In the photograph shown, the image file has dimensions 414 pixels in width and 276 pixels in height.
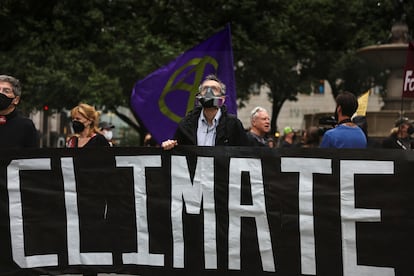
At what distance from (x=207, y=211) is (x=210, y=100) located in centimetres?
83

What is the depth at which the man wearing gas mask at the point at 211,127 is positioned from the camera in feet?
18.5

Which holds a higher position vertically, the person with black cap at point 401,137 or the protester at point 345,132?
the protester at point 345,132

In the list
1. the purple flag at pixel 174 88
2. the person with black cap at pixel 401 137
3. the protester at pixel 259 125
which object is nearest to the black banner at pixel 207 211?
the protester at pixel 259 125

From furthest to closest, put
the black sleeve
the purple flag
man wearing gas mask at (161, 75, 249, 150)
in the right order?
the purple flag
the black sleeve
man wearing gas mask at (161, 75, 249, 150)

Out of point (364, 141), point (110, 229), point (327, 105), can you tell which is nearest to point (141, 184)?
point (110, 229)

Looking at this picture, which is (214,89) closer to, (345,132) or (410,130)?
(345,132)

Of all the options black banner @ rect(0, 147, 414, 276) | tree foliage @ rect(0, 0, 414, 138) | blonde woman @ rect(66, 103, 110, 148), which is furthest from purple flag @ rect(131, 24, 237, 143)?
tree foliage @ rect(0, 0, 414, 138)

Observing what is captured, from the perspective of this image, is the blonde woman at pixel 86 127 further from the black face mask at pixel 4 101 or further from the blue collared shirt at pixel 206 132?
the blue collared shirt at pixel 206 132

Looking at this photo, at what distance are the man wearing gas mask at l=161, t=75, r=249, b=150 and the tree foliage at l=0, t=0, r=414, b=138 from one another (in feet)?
45.2

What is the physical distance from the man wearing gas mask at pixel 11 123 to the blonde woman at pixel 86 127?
79 centimetres

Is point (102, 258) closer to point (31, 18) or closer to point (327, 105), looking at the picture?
point (31, 18)

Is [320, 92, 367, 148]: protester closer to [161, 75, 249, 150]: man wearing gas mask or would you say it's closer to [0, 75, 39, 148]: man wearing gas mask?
[161, 75, 249, 150]: man wearing gas mask

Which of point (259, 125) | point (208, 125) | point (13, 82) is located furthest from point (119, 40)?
point (208, 125)

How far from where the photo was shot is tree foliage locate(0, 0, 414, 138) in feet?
65.4
